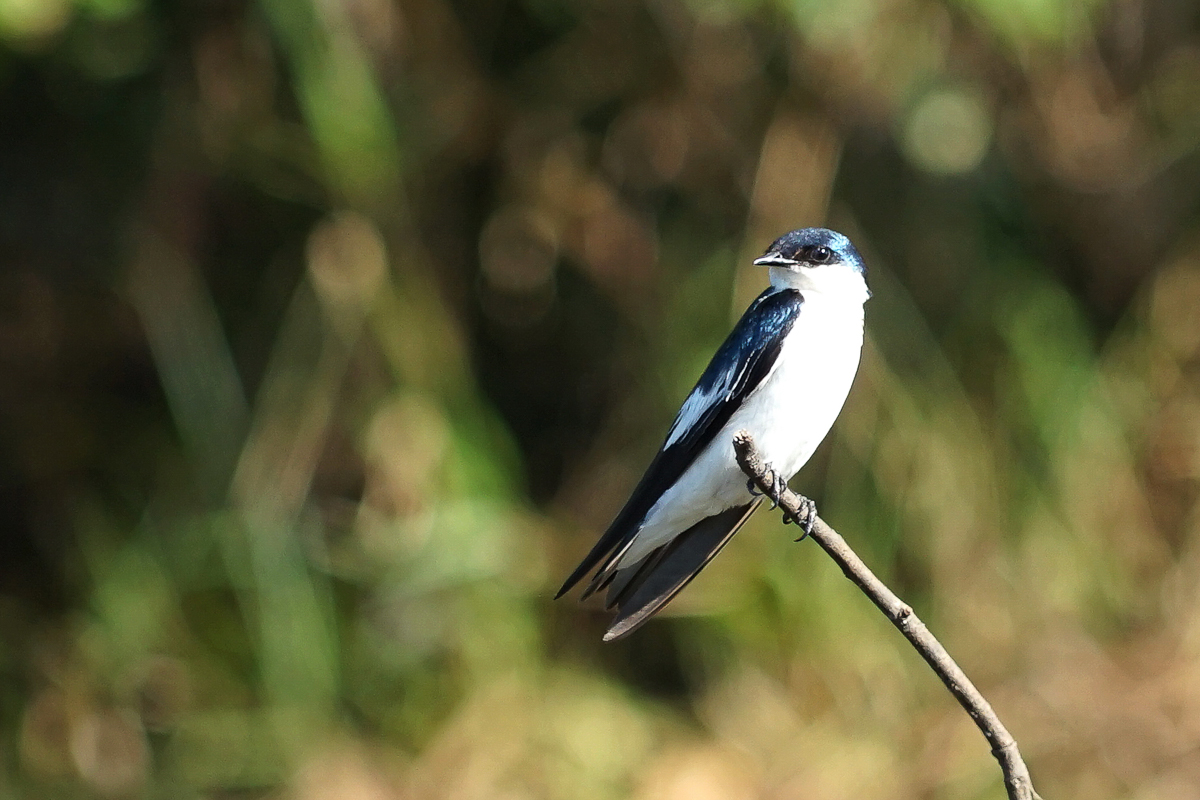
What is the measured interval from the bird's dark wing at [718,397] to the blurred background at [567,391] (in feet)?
3.30

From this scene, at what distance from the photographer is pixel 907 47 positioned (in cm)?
349

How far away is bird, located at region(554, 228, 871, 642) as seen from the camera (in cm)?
216

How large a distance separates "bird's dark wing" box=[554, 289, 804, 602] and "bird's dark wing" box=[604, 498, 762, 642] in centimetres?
3

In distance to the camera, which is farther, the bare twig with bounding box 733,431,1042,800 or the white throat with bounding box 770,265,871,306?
the white throat with bounding box 770,265,871,306

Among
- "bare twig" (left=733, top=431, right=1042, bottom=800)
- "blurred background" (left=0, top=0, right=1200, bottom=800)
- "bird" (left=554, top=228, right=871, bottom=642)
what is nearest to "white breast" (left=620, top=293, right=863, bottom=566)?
"bird" (left=554, top=228, right=871, bottom=642)

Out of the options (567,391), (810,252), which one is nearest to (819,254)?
(810,252)

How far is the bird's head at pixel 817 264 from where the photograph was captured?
2340 mm

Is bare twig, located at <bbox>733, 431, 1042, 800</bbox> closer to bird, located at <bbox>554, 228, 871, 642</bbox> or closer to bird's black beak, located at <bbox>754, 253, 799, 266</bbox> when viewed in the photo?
bird, located at <bbox>554, 228, 871, 642</bbox>

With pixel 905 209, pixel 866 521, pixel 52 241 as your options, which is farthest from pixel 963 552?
pixel 52 241

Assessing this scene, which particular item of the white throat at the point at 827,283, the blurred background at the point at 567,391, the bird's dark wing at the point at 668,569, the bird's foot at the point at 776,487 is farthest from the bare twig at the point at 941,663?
the blurred background at the point at 567,391

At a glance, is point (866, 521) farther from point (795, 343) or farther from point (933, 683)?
point (795, 343)

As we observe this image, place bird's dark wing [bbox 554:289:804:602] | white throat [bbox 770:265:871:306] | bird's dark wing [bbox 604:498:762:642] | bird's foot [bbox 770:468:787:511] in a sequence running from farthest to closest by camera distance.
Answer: white throat [bbox 770:265:871:306]
bird's dark wing [bbox 554:289:804:602]
bird's dark wing [bbox 604:498:762:642]
bird's foot [bbox 770:468:787:511]

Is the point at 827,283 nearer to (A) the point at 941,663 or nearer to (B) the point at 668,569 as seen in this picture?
(B) the point at 668,569

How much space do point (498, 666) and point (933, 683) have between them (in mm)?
981
